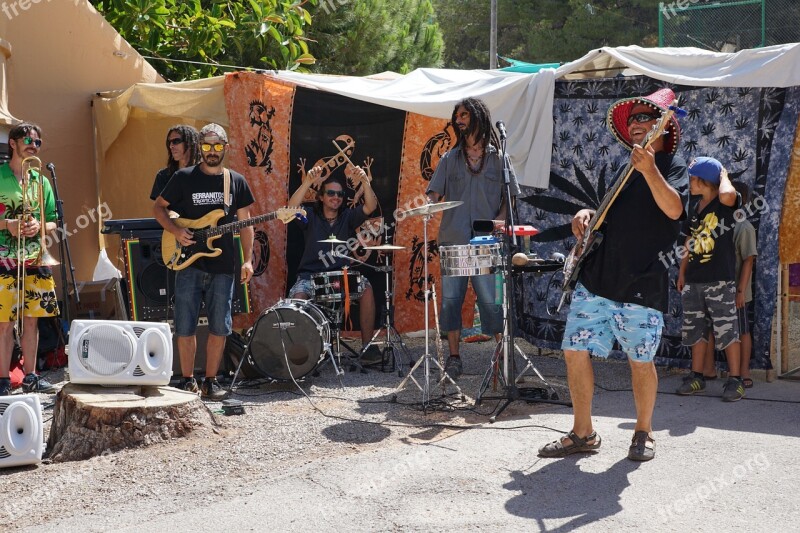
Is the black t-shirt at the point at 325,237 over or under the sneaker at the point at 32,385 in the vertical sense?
over

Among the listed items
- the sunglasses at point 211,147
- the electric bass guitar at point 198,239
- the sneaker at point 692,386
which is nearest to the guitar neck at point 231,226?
the electric bass guitar at point 198,239

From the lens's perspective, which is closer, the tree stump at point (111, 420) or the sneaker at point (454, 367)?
the tree stump at point (111, 420)

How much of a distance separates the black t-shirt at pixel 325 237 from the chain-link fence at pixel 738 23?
321 inches

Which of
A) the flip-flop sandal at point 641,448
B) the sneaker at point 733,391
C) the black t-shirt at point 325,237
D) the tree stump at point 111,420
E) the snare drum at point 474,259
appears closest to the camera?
the flip-flop sandal at point 641,448

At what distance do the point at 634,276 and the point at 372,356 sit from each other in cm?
389

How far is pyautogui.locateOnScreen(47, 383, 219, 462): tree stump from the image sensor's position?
17.0 ft

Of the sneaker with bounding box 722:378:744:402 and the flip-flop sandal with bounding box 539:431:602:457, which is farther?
the sneaker with bounding box 722:378:744:402

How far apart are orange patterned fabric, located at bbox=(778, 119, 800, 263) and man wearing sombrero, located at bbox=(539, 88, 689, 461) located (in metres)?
2.71

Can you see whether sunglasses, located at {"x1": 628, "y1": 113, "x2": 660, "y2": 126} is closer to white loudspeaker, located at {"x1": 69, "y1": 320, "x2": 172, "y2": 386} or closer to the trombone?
white loudspeaker, located at {"x1": 69, "y1": 320, "x2": 172, "y2": 386}

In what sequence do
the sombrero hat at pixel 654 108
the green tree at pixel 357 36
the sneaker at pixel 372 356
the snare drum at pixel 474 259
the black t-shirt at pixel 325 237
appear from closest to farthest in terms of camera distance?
the sombrero hat at pixel 654 108 < the snare drum at pixel 474 259 < the black t-shirt at pixel 325 237 < the sneaker at pixel 372 356 < the green tree at pixel 357 36

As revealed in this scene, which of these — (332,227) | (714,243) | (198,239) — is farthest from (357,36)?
(714,243)

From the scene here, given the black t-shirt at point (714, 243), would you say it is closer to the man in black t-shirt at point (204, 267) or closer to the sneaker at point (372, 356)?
the sneaker at point (372, 356)

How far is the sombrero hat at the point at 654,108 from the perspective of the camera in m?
4.56

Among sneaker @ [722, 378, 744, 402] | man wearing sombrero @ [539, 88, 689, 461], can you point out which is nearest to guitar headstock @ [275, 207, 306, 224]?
man wearing sombrero @ [539, 88, 689, 461]
